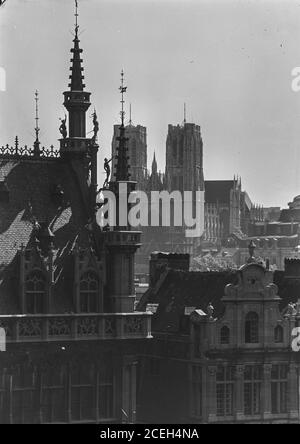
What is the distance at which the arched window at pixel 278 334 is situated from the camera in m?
66.2

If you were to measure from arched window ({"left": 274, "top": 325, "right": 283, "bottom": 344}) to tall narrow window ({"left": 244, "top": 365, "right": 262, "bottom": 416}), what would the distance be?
1.39 m

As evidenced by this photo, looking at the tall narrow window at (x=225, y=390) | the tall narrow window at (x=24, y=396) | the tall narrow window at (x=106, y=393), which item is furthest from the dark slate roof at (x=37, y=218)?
the tall narrow window at (x=225, y=390)

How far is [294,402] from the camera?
66.1 meters

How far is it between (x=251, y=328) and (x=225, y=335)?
1.29 metres

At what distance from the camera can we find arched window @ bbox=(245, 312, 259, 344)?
6588cm

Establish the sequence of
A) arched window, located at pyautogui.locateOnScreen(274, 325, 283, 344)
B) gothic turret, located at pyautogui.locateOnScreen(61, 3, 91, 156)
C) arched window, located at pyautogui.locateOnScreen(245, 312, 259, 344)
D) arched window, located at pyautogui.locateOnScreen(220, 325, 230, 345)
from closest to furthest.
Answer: gothic turret, located at pyautogui.locateOnScreen(61, 3, 91, 156) < arched window, located at pyautogui.locateOnScreen(220, 325, 230, 345) < arched window, located at pyautogui.locateOnScreen(245, 312, 259, 344) < arched window, located at pyautogui.locateOnScreen(274, 325, 283, 344)

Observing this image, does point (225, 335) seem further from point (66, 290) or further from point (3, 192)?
point (3, 192)

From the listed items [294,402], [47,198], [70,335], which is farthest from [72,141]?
[294,402]

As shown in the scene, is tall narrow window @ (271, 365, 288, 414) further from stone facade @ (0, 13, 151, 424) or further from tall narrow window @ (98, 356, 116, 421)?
tall narrow window @ (98, 356, 116, 421)

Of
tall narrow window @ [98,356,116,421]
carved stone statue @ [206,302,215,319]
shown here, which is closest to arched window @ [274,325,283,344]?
carved stone statue @ [206,302,215,319]

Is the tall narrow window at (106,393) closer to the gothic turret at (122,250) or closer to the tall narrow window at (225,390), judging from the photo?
the gothic turret at (122,250)

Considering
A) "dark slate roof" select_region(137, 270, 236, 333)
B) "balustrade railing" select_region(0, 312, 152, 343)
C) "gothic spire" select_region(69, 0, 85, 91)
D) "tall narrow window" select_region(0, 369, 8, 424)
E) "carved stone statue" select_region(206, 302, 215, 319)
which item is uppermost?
"gothic spire" select_region(69, 0, 85, 91)

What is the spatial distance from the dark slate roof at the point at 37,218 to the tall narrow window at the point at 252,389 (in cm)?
879
